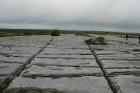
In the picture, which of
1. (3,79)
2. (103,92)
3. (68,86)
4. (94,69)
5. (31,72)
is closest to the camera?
(103,92)

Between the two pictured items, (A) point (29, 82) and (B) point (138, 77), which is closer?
(A) point (29, 82)

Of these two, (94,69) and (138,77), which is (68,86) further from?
(138,77)

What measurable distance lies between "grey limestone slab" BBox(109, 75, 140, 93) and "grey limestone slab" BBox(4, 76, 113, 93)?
12cm

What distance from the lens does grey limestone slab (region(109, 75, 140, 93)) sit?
125 centimetres

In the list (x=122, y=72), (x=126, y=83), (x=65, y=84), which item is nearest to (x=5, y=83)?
(x=65, y=84)

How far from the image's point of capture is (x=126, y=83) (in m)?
1.39

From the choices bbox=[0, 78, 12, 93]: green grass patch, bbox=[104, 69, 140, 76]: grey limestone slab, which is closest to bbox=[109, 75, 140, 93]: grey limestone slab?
bbox=[104, 69, 140, 76]: grey limestone slab

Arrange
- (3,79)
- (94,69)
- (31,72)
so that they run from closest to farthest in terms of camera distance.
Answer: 1. (3,79)
2. (31,72)
3. (94,69)

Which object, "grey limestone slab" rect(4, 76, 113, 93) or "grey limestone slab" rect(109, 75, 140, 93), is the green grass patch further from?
"grey limestone slab" rect(109, 75, 140, 93)

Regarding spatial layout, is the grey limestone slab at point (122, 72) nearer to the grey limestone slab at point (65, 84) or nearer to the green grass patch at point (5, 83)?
the grey limestone slab at point (65, 84)

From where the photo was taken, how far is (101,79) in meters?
1.50

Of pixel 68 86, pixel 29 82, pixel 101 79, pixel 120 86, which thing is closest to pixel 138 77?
pixel 120 86

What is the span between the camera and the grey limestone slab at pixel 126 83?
1246 mm

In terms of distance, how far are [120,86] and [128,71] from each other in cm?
55
